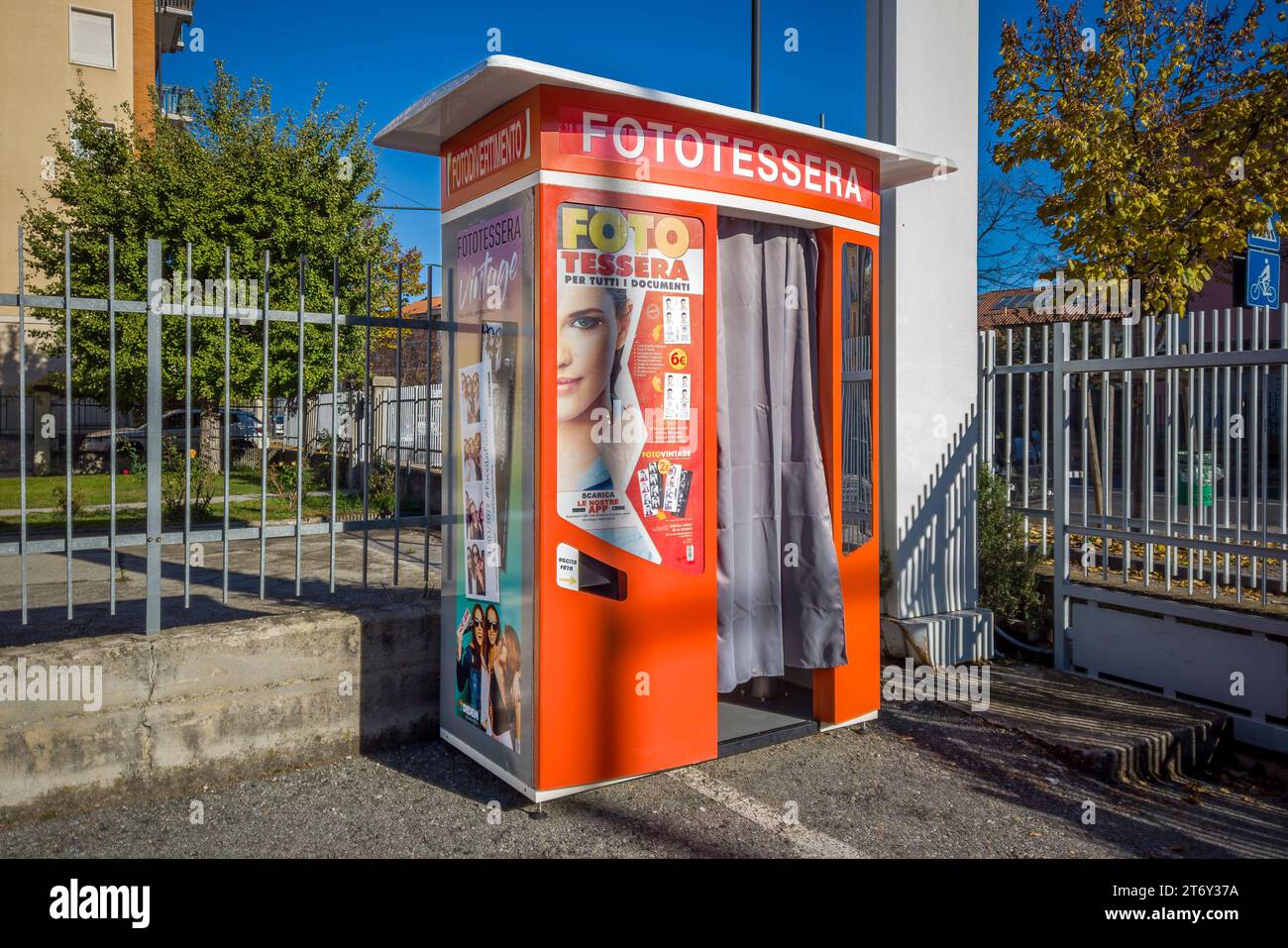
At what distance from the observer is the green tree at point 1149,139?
28.2 feet

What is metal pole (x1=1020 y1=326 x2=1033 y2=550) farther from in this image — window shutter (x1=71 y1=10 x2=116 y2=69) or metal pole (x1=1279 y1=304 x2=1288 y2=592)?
window shutter (x1=71 y1=10 x2=116 y2=69)

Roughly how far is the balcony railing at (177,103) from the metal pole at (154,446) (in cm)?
1614

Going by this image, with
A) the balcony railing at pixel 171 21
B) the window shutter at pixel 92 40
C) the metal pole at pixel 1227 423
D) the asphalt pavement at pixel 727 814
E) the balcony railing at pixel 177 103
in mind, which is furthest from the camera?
the balcony railing at pixel 171 21

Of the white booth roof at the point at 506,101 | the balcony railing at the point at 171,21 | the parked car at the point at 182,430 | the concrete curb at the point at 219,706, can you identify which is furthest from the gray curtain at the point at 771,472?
the balcony railing at the point at 171,21

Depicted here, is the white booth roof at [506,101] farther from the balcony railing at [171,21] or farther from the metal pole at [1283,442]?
the balcony railing at [171,21]

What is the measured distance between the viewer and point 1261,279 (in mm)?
5887

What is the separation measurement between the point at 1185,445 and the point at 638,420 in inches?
155

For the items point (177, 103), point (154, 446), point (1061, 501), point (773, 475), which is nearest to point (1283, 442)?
point (1061, 501)

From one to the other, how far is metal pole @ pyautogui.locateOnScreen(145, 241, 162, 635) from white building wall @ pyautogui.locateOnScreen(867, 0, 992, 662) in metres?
4.29

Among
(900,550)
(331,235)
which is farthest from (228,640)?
(331,235)

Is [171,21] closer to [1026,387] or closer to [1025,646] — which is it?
[1026,387]

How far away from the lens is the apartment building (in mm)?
25031

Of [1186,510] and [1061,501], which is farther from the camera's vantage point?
[1061,501]

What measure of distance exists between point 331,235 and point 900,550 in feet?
44.4
